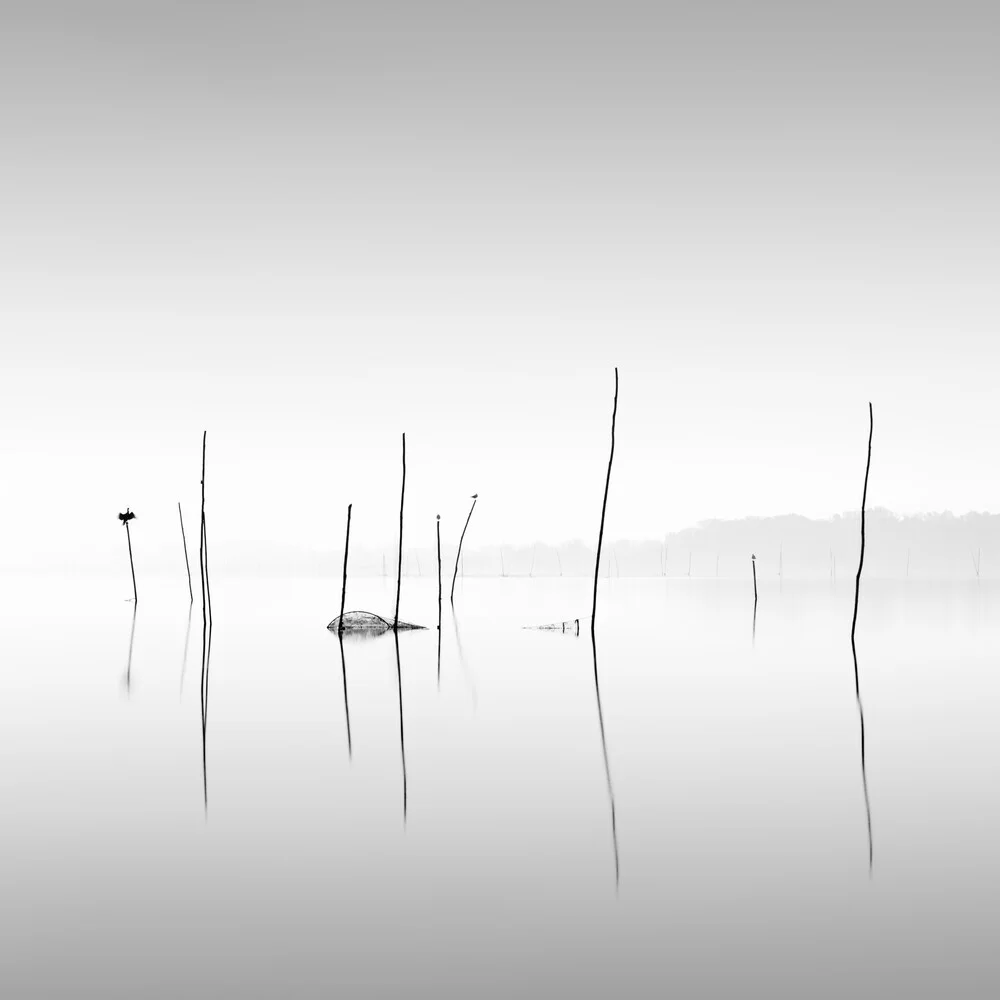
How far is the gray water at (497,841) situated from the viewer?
6.59 meters

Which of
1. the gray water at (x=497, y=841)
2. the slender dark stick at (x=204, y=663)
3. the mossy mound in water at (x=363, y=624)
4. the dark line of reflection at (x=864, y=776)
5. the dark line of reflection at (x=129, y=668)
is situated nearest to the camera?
the gray water at (x=497, y=841)

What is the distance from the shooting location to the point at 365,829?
33.6 feet

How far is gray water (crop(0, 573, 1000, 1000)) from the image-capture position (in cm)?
659

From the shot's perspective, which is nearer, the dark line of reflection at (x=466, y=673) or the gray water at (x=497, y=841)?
the gray water at (x=497, y=841)

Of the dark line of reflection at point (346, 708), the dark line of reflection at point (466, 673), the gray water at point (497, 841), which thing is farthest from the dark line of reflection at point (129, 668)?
the dark line of reflection at point (466, 673)

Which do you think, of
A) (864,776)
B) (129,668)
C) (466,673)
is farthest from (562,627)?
(864,776)

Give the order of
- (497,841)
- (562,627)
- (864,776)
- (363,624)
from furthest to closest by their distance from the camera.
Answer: (562,627), (363,624), (864,776), (497,841)

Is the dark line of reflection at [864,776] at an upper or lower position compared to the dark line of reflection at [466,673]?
upper

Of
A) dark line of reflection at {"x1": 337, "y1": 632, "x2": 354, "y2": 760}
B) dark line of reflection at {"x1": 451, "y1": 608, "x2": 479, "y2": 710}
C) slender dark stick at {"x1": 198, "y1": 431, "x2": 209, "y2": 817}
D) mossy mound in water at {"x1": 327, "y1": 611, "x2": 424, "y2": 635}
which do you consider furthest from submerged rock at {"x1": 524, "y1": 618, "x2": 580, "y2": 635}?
slender dark stick at {"x1": 198, "y1": 431, "x2": 209, "y2": 817}

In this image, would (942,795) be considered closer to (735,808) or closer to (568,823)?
(735,808)

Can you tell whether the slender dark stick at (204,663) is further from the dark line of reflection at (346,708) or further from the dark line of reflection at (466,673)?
the dark line of reflection at (466,673)

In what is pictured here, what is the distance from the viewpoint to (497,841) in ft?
32.2

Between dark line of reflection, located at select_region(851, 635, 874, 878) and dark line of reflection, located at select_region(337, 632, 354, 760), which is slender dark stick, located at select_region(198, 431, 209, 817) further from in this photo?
→ dark line of reflection, located at select_region(851, 635, 874, 878)

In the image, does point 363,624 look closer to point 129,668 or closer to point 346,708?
point 129,668
